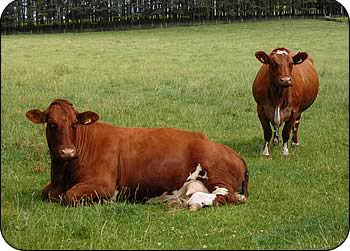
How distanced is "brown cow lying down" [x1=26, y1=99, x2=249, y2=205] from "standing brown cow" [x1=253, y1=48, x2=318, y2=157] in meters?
0.46

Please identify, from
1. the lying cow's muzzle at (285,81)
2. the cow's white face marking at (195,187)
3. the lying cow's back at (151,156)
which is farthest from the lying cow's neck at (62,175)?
the lying cow's muzzle at (285,81)

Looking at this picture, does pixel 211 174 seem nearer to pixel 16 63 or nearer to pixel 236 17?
pixel 236 17

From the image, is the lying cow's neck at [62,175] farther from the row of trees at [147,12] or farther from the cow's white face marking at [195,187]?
the row of trees at [147,12]

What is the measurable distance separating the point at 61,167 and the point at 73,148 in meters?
0.44

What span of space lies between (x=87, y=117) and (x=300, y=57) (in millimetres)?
1400

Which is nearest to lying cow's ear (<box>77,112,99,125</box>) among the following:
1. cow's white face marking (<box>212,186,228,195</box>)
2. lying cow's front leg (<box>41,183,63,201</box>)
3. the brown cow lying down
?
the brown cow lying down

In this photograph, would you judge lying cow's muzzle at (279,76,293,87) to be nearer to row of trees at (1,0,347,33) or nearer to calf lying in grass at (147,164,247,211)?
calf lying in grass at (147,164,247,211)

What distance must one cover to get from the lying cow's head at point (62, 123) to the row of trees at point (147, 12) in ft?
1.54

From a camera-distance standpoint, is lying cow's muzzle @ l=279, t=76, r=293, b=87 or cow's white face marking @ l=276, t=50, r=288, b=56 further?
lying cow's muzzle @ l=279, t=76, r=293, b=87

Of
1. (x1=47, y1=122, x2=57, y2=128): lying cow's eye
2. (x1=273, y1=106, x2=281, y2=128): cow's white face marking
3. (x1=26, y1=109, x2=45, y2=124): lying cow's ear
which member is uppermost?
(x1=26, y1=109, x2=45, y2=124): lying cow's ear

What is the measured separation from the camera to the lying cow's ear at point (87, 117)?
450cm

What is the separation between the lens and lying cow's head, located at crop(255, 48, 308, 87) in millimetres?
4910

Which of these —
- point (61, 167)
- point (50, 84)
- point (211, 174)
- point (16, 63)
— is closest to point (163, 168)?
point (211, 174)

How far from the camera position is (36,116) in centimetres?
434
